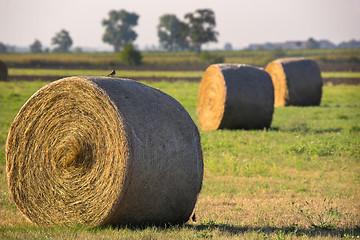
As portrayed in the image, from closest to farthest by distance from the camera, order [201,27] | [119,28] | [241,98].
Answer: [241,98], [201,27], [119,28]

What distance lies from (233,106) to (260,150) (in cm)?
382

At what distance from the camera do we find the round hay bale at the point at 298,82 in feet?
82.6

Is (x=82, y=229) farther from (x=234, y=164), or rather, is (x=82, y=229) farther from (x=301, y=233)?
(x=234, y=164)

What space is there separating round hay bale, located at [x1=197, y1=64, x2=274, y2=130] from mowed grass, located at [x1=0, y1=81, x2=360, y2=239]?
25.3 inches

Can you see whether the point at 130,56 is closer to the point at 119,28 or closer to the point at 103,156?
the point at 103,156

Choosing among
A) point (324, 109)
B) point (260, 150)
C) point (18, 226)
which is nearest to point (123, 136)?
point (18, 226)

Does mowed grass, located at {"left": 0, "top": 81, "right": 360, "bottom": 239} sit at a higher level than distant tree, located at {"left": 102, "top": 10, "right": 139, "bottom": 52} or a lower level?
lower

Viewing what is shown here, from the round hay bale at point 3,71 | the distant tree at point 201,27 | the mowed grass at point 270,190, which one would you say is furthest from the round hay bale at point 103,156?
the distant tree at point 201,27

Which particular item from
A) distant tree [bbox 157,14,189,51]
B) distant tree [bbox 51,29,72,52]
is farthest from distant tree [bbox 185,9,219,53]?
distant tree [bbox 51,29,72,52]

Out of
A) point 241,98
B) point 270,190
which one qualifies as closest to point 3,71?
point 241,98

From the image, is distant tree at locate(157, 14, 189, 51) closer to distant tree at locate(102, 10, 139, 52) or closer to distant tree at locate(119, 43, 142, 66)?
distant tree at locate(102, 10, 139, 52)

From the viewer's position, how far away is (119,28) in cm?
16225

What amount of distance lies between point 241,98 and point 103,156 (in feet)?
34.2

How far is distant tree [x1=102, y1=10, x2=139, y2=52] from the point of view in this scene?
509 feet
